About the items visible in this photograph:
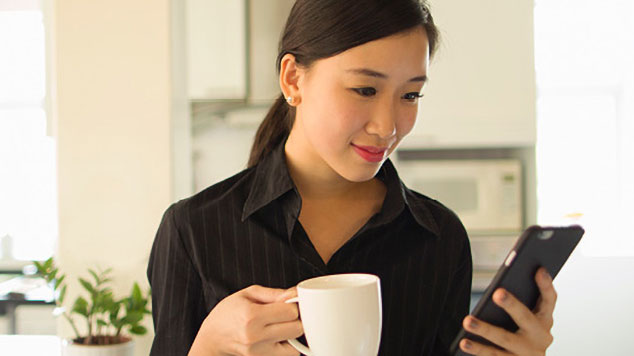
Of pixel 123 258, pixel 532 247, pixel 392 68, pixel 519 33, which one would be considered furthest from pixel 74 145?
pixel 519 33

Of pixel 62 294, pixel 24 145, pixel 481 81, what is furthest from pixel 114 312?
pixel 24 145

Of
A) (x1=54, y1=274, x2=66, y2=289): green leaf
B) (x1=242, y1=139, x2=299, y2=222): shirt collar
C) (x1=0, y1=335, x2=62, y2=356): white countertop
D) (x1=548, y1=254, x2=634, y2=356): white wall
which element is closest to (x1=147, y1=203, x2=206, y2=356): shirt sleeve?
(x1=242, y1=139, x2=299, y2=222): shirt collar

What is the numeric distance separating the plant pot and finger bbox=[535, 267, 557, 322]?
1.29 m

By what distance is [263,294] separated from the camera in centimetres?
72

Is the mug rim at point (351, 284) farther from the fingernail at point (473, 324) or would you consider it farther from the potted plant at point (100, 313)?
the potted plant at point (100, 313)

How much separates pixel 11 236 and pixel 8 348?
221 cm

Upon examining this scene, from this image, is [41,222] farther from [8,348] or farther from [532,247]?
[532,247]

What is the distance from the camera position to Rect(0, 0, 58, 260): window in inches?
144

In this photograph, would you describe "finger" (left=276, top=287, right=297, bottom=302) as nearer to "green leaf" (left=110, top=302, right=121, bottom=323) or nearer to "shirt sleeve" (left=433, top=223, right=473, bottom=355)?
"shirt sleeve" (left=433, top=223, right=473, bottom=355)

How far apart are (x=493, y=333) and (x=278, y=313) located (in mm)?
275

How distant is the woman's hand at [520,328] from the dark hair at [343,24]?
14.1 inches

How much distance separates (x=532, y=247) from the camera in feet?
2.37

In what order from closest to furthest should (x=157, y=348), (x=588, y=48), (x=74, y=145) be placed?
(x=157, y=348) < (x=74, y=145) < (x=588, y=48)

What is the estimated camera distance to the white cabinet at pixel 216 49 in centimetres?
283
